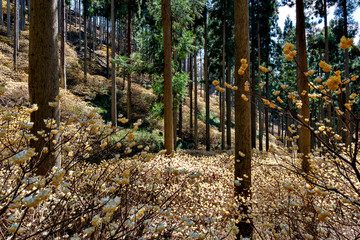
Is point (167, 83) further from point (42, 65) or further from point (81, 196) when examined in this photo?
point (81, 196)

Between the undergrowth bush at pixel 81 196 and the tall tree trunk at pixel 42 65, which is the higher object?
the tall tree trunk at pixel 42 65

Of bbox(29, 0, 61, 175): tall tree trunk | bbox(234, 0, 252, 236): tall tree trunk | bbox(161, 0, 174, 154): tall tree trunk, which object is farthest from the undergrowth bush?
bbox(161, 0, 174, 154): tall tree trunk

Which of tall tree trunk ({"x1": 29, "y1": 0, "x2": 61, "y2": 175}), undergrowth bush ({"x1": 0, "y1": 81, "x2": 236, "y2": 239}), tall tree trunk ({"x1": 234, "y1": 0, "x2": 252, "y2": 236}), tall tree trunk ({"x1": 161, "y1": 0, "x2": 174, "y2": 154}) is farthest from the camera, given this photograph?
tall tree trunk ({"x1": 161, "y1": 0, "x2": 174, "y2": 154})

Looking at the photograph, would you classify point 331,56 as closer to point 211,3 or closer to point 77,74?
point 211,3

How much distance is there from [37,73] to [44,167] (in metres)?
1.48

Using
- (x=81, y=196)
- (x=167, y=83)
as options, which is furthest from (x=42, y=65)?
(x=167, y=83)

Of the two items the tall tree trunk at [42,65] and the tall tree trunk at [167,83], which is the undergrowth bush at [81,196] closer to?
the tall tree trunk at [42,65]

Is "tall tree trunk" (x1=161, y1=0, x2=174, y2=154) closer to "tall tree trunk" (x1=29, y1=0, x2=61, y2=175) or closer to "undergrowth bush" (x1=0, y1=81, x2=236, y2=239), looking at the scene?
"tall tree trunk" (x1=29, y1=0, x2=61, y2=175)

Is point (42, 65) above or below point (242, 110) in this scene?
above

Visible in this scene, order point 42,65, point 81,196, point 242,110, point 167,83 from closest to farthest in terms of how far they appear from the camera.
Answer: point 81,196 < point 42,65 < point 242,110 < point 167,83

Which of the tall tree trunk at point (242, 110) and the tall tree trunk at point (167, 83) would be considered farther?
the tall tree trunk at point (167, 83)

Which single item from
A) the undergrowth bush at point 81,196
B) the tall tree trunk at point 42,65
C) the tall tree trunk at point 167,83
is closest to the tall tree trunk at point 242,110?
the undergrowth bush at point 81,196

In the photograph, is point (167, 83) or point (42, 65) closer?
point (42, 65)

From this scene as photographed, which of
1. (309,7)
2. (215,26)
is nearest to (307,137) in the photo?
(309,7)
